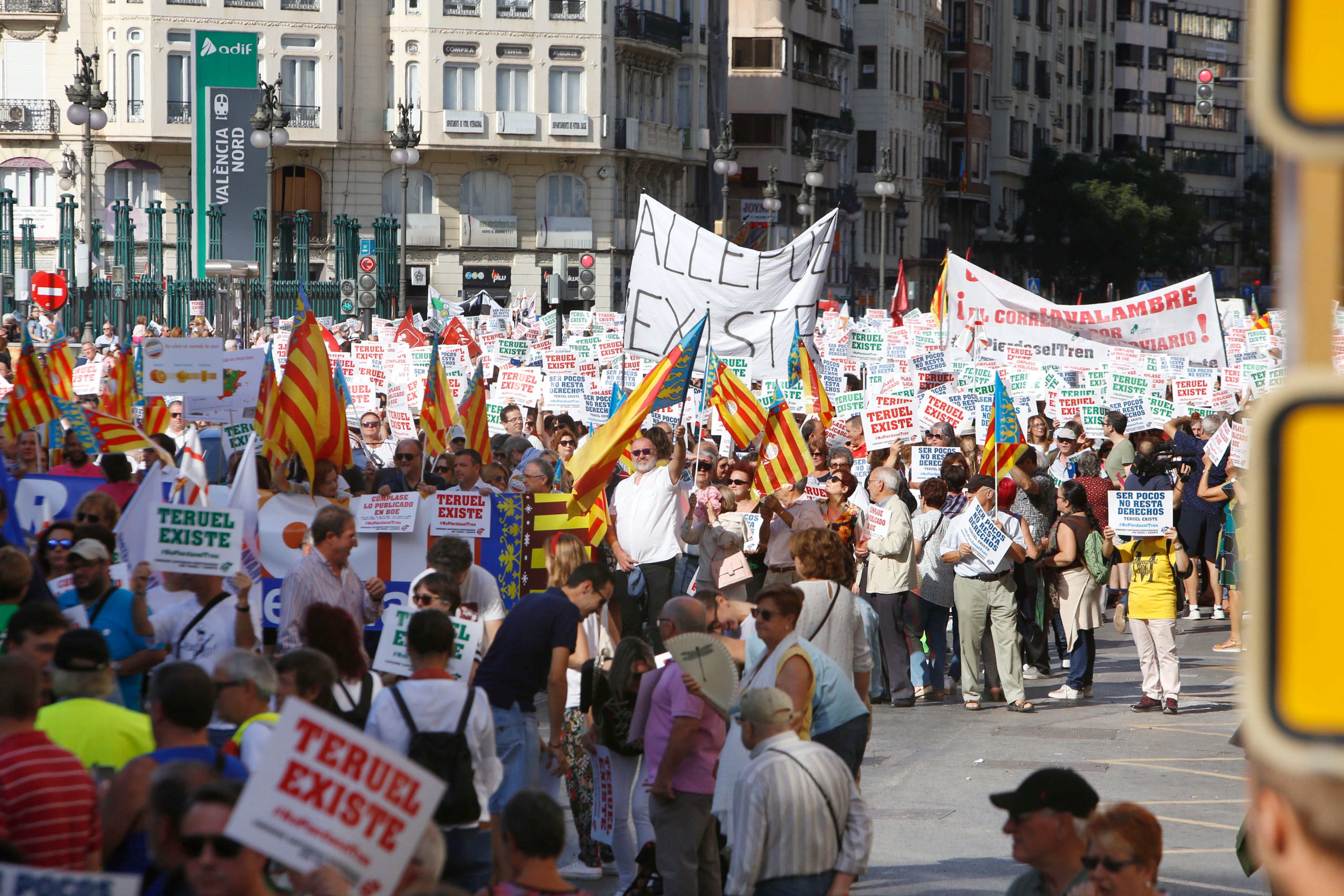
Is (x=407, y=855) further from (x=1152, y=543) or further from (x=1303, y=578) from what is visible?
(x=1152, y=543)

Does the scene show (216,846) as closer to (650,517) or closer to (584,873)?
(584,873)

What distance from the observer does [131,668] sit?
6.82 meters

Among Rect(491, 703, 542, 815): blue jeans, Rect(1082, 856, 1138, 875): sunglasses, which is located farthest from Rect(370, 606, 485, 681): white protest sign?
Rect(1082, 856, 1138, 875): sunglasses

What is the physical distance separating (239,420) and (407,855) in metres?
12.5

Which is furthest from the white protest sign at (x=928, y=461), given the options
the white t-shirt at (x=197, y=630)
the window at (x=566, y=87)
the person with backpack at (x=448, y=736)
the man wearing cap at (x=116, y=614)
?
the window at (x=566, y=87)

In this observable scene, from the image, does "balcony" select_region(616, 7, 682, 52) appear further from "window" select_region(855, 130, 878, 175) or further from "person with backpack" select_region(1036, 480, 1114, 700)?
"person with backpack" select_region(1036, 480, 1114, 700)

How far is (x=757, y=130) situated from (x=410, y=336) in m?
49.2

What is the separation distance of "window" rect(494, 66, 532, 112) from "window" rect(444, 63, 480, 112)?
728 mm

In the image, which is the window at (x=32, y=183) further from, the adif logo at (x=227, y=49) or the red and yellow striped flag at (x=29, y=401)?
the red and yellow striped flag at (x=29, y=401)

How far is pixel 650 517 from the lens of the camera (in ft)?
40.5

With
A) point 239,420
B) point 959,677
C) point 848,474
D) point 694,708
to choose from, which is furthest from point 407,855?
point 239,420

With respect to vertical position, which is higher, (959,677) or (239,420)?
(239,420)

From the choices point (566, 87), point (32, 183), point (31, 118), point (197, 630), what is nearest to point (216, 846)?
point (197, 630)

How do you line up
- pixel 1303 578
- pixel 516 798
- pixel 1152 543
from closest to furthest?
1. pixel 1303 578
2. pixel 516 798
3. pixel 1152 543
